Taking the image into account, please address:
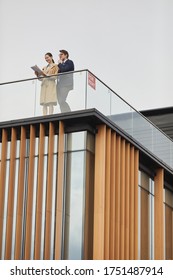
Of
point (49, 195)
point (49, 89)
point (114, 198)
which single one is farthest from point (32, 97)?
point (114, 198)

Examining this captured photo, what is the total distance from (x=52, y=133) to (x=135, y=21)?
1250cm

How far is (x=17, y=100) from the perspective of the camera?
90.0ft

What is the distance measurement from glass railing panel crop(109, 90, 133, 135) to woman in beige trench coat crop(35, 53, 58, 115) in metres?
1.90

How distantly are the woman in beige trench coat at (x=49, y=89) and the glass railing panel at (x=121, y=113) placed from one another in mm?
1901

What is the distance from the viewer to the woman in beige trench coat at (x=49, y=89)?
87.3 ft

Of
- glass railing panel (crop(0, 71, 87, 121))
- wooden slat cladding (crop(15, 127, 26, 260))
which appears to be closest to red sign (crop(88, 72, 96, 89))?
glass railing panel (crop(0, 71, 87, 121))

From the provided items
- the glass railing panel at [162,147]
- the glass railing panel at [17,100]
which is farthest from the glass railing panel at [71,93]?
the glass railing panel at [162,147]

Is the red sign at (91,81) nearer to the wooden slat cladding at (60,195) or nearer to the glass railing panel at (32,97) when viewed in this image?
the glass railing panel at (32,97)

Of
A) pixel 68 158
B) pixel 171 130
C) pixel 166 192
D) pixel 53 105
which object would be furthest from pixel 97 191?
pixel 171 130

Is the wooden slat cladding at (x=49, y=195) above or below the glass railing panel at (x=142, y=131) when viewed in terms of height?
below

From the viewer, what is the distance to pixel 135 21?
37.2 m

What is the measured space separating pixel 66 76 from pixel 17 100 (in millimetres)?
1927

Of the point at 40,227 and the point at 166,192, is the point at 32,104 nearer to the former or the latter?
the point at 40,227

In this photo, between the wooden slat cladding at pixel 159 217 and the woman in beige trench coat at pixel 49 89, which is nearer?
the woman in beige trench coat at pixel 49 89
